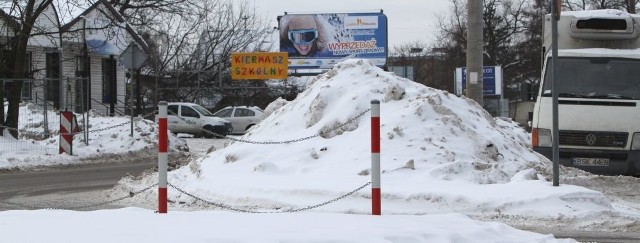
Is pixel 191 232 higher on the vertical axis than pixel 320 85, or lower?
lower

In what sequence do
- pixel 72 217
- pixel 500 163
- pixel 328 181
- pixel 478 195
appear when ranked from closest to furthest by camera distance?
pixel 72 217 < pixel 478 195 < pixel 328 181 < pixel 500 163

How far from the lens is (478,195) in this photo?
10.1 meters

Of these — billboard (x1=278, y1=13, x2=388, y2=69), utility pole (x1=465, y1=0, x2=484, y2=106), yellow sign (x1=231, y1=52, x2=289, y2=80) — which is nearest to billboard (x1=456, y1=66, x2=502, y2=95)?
billboard (x1=278, y1=13, x2=388, y2=69)

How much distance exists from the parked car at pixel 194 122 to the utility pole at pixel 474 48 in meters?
20.1

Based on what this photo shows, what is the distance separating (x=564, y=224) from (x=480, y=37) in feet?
25.7

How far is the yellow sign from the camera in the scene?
4984cm

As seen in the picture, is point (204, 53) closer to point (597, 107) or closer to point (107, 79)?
point (107, 79)

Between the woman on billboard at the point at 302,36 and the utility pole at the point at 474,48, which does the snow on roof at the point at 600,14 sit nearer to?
the utility pole at the point at 474,48

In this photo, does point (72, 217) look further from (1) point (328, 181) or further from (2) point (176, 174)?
(2) point (176, 174)

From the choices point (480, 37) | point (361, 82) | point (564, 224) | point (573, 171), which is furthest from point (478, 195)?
point (480, 37)

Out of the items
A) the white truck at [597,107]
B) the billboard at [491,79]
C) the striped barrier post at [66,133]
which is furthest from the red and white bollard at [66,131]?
the billboard at [491,79]

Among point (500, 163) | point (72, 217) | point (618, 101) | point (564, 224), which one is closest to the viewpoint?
point (72, 217)

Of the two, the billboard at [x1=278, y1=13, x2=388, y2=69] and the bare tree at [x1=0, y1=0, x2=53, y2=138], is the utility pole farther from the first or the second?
the billboard at [x1=278, y1=13, x2=388, y2=69]

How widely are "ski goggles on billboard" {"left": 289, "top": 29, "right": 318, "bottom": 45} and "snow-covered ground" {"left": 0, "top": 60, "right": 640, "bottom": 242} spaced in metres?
40.5
